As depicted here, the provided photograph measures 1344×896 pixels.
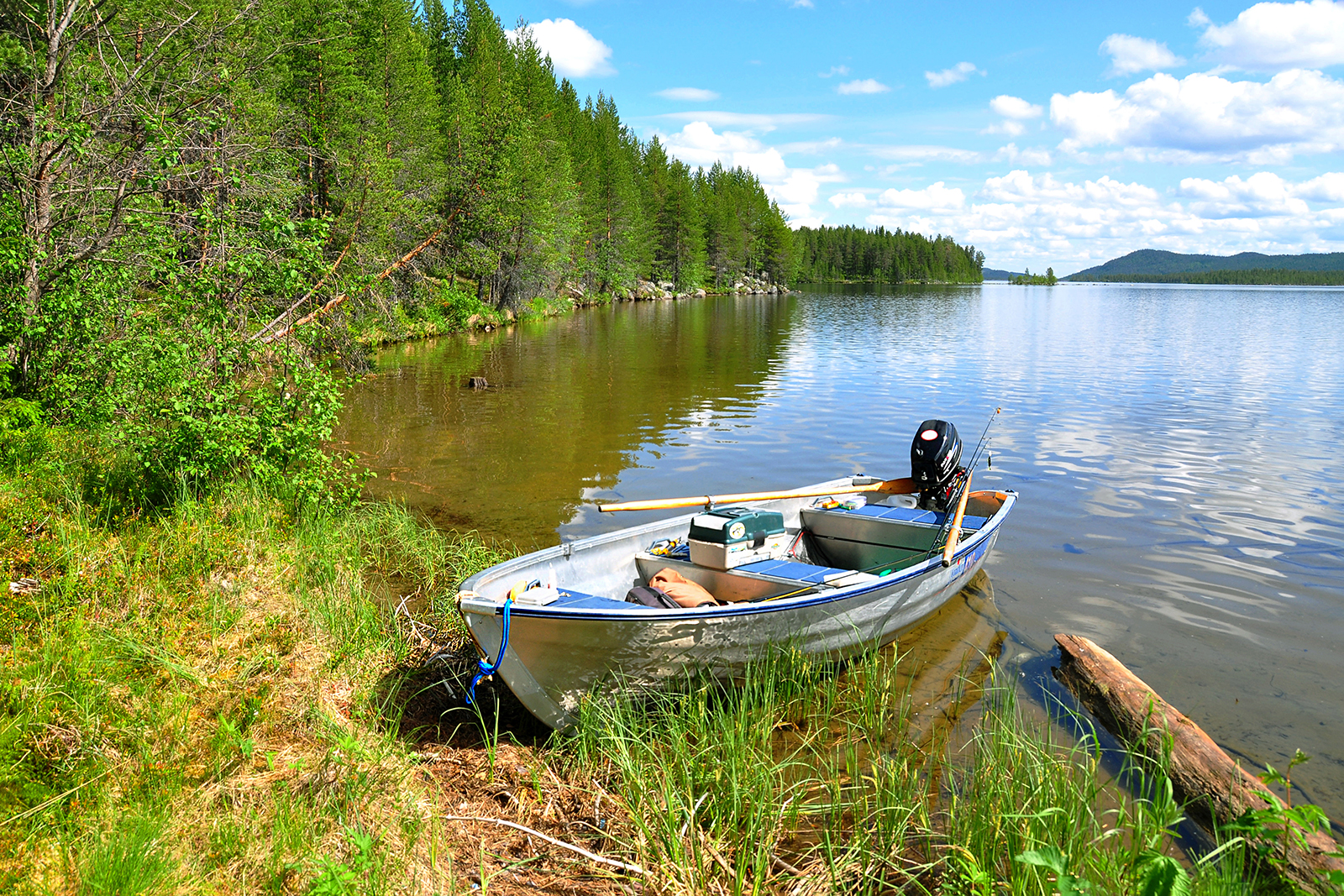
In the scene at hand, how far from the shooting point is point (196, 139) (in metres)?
9.75

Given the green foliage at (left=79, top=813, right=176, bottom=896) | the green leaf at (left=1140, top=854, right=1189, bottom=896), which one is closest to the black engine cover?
the green leaf at (left=1140, top=854, right=1189, bottom=896)

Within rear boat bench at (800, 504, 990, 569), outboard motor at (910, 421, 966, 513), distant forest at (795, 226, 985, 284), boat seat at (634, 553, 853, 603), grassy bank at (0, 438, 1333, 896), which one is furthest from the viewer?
distant forest at (795, 226, 985, 284)

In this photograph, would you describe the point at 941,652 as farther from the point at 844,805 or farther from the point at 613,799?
the point at 613,799

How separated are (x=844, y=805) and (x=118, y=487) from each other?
629 cm

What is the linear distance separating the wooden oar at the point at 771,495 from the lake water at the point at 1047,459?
139 centimetres

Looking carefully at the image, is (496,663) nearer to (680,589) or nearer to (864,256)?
(680,589)

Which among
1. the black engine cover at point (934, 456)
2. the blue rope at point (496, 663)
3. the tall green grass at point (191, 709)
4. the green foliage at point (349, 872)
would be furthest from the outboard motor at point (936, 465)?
the green foliage at point (349, 872)

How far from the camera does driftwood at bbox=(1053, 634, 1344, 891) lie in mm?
3559

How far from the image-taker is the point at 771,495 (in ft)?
27.1

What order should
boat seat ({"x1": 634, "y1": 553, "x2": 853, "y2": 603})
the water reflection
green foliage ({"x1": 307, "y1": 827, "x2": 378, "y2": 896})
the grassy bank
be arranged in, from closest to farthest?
green foliage ({"x1": 307, "y1": 827, "x2": 378, "y2": 896})
the grassy bank
boat seat ({"x1": 634, "y1": 553, "x2": 853, "y2": 603})
the water reflection

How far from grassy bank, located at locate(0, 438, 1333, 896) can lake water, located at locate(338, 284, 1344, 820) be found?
7.93 ft

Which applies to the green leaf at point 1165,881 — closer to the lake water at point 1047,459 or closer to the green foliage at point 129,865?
the lake water at point 1047,459

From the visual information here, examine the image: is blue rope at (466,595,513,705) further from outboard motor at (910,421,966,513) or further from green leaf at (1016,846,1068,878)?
outboard motor at (910,421,966,513)

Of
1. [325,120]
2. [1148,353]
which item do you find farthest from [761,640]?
[1148,353]
